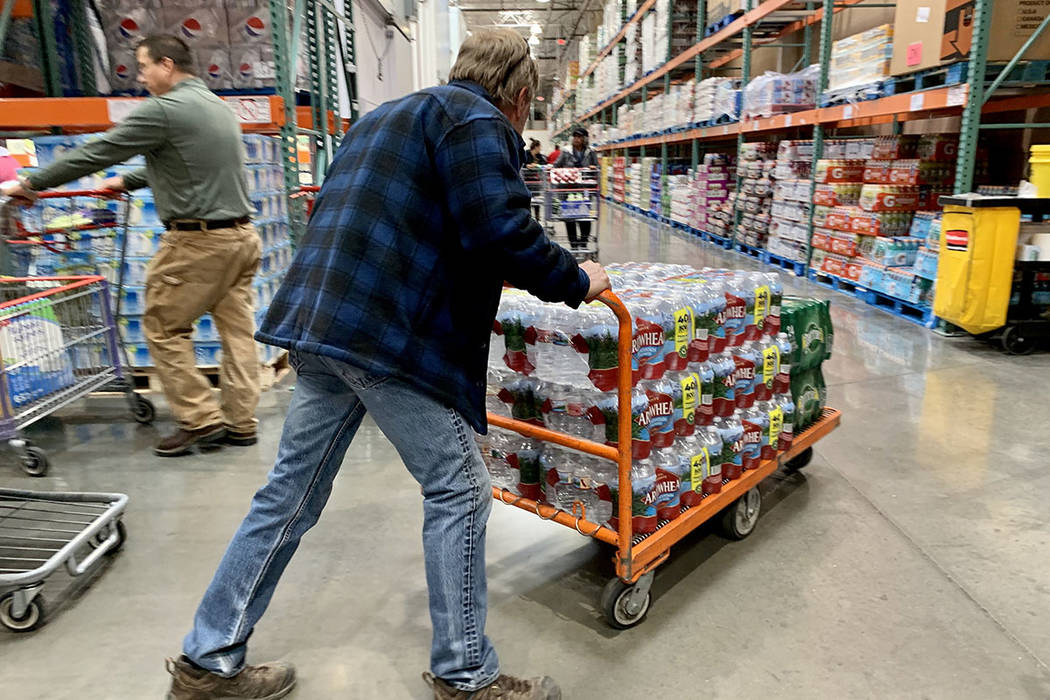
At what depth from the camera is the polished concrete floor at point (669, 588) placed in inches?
83.7

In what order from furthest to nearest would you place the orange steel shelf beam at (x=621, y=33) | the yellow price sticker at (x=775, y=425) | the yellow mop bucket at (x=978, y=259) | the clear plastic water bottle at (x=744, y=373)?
the orange steel shelf beam at (x=621, y=33) → the yellow mop bucket at (x=978, y=259) → the yellow price sticker at (x=775, y=425) → the clear plastic water bottle at (x=744, y=373)

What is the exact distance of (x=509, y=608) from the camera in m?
2.47

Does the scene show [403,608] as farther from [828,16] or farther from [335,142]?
[828,16]

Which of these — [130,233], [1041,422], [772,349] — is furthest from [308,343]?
[1041,422]

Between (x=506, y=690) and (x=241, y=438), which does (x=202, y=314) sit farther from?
(x=506, y=690)

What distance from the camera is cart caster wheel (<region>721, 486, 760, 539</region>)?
2.83m

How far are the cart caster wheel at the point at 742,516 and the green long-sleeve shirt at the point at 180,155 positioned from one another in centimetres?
264

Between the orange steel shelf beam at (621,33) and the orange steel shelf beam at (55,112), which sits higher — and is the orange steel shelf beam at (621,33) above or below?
above

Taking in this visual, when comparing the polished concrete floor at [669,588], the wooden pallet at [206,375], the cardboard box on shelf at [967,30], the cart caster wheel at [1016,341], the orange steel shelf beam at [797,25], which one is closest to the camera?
the polished concrete floor at [669,588]

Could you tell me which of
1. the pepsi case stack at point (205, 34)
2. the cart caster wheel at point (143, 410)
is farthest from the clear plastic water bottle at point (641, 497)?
the pepsi case stack at point (205, 34)

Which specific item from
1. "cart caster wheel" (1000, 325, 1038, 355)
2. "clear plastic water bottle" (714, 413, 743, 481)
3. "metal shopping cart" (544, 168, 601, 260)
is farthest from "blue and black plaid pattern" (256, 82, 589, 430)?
"metal shopping cart" (544, 168, 601, 260)

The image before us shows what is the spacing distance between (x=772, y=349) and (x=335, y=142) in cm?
581

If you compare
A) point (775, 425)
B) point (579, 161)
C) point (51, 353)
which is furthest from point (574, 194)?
point (775, 425)

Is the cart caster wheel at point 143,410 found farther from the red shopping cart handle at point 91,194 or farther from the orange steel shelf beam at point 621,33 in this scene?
the orange steel shelf beam at point 621,33
